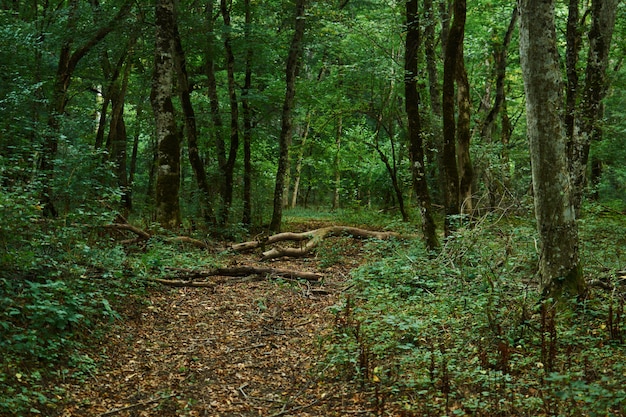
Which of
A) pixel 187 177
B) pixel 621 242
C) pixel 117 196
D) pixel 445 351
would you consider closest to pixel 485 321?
pixel 445 351

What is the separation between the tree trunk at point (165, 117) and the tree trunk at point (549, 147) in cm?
808

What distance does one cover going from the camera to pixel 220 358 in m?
6.34

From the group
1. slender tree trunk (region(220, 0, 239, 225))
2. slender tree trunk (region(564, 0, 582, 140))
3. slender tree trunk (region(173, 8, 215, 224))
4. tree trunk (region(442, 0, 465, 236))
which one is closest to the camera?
tree trunk (region(442, 0, 465, 236))

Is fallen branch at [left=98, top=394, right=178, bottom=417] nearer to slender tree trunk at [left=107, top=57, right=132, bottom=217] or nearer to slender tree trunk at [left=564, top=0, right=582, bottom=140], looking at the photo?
slender tree trunk at [left=564, top=0, right=582, bottom=140]

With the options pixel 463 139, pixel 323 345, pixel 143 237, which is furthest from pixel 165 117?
pixel 323 345

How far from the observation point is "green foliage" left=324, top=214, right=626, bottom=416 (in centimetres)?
411

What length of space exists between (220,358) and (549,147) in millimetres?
4884

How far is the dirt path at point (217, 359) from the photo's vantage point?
16.5 ft

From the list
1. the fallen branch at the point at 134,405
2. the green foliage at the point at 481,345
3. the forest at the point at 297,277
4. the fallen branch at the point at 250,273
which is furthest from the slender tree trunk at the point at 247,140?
the fallen branch at the point at 134,405

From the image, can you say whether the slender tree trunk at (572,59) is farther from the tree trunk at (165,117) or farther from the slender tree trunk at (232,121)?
the slender tree trunk at (232,121)

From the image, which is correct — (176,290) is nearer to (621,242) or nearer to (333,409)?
(333,409)

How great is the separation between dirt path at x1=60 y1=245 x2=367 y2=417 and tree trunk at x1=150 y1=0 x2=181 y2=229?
352 centimetres

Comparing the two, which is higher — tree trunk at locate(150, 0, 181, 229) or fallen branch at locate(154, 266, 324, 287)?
tree trunk at locate(150, 0, 181, 229)

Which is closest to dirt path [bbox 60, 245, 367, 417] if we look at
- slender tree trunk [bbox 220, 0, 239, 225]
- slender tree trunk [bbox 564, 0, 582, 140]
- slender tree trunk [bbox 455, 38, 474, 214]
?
slender tree trunk [bbox 455, 38, 474, 214]
